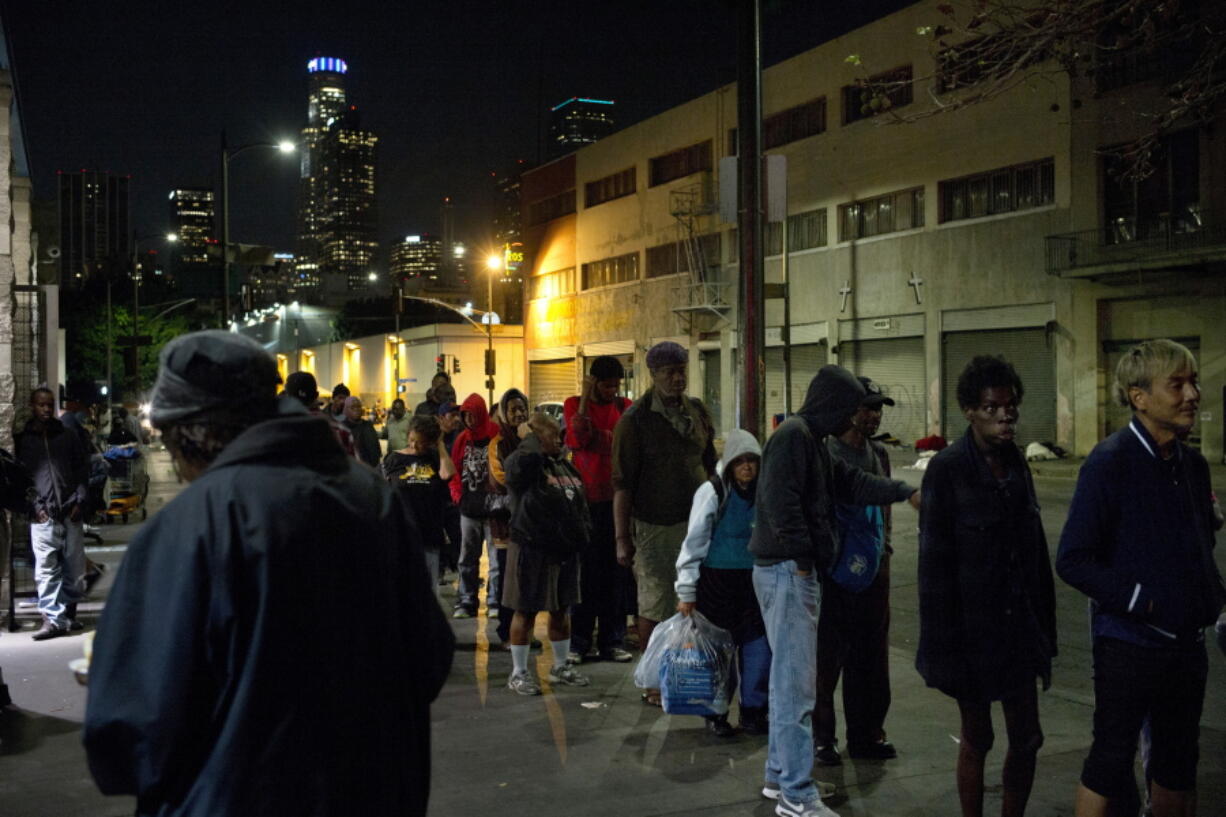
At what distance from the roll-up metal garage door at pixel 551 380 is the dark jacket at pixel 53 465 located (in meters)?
47.5

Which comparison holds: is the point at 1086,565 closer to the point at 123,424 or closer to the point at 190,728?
the point at 190,728

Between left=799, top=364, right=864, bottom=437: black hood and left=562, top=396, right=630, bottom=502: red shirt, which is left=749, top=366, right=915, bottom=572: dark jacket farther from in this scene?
left=562, top=396, right=630, bottom=502: red shirt

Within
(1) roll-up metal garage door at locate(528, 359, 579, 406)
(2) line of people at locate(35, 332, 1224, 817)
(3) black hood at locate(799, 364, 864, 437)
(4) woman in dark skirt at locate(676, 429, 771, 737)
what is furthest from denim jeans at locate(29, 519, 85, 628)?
(1) roll-up metal garage door at locate(528, 359, 579, 406)

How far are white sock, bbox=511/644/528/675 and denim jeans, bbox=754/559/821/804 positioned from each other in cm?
248

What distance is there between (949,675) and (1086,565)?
2.31 ft

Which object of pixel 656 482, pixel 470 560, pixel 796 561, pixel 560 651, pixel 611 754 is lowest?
pixel 611 754

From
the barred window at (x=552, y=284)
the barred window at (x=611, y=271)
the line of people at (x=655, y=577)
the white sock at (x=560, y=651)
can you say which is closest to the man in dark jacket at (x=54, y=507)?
the line of people at (x=655, y=577)

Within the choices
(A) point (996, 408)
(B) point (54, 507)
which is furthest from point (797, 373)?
(A) point (996, 408)

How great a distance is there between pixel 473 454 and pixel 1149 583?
6.31 meters

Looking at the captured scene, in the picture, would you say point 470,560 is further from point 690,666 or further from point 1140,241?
point 1140,241

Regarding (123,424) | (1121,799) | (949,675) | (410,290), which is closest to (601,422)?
(949,675)

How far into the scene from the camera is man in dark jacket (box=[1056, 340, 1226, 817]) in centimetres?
382

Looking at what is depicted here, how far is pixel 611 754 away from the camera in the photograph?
5953mm

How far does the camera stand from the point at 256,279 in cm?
4522
